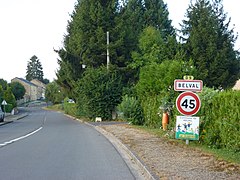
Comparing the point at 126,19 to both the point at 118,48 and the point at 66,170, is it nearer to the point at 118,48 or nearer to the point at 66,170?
the point at 118,48

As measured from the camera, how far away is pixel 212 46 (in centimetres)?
4041

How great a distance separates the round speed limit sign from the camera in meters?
12.7

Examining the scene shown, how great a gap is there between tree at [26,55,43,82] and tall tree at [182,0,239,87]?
129 meters

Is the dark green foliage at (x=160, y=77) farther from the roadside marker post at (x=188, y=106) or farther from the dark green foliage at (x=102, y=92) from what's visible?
the roadside marker post at (x=188, y=106)

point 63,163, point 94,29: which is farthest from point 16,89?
point 63,163

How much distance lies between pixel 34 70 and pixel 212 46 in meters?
140

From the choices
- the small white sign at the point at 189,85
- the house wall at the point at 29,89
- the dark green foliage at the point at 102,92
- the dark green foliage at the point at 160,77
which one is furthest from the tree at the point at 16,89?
the small white sign at the point at 189,85

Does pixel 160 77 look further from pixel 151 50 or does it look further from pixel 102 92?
pixel 151 50

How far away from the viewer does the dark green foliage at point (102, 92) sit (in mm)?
34938

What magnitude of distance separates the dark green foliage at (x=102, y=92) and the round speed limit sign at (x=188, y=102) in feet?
72.7

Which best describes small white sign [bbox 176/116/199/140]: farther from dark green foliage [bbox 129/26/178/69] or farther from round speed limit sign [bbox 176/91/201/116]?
dark green foliage [bbox 129/26/178/69]

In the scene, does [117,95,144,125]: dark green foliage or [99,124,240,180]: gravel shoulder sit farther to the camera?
[117,95,144,125]: dark green foliage

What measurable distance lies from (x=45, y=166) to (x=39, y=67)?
542ft

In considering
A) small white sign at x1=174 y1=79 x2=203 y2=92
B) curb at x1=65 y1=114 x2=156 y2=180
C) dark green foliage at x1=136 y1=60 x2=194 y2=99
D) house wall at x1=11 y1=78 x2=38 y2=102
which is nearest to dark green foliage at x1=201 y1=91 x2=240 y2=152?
small white sign at x1=174 y1=79 x2=203 y2=92
